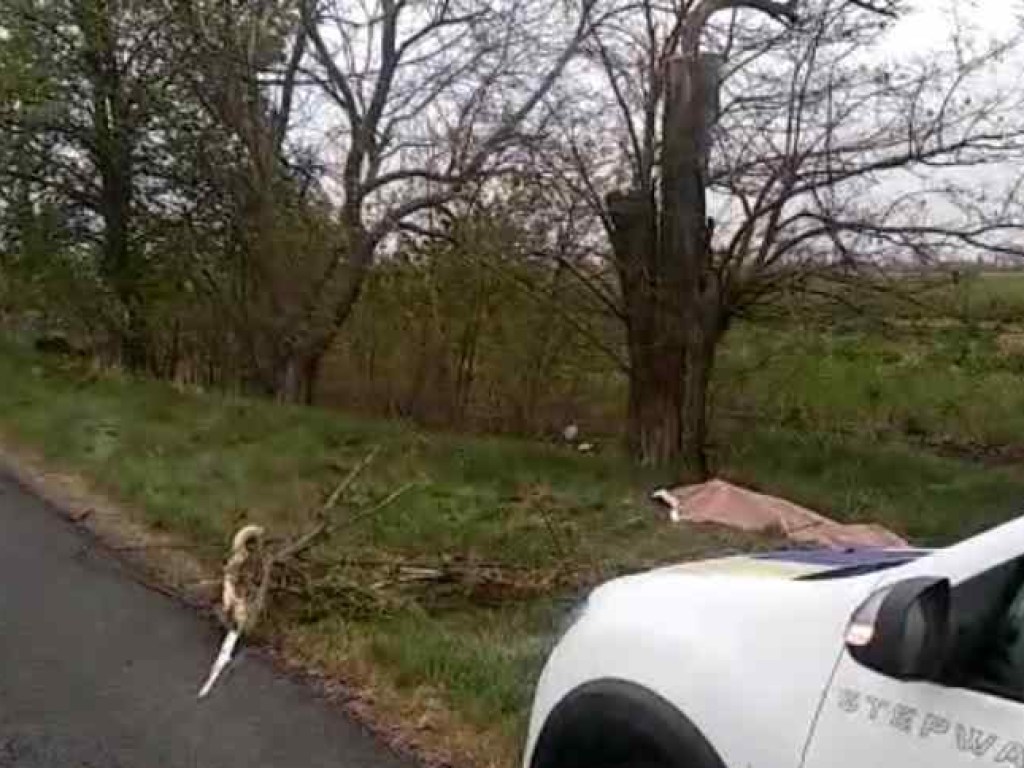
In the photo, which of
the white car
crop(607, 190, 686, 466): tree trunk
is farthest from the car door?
crop(607, 190, 686, 466): tree trunk

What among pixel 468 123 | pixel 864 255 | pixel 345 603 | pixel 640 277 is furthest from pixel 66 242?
pixel 345 603

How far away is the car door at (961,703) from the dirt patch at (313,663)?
2.78 metres

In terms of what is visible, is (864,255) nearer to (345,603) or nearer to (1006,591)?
(345,603)

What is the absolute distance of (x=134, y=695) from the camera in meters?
6.16

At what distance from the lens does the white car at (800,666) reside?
2508mm

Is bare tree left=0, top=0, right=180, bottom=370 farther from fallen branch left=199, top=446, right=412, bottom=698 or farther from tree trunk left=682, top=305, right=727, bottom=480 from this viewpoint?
fallen branch left=199, top=446, right=412, bottom=698

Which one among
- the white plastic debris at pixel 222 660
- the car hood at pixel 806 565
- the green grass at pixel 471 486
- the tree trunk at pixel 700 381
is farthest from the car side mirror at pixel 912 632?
the tree trunk at pixel 700 381

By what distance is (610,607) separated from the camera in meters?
3.55

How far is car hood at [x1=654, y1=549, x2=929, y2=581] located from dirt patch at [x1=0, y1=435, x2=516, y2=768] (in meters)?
1.92

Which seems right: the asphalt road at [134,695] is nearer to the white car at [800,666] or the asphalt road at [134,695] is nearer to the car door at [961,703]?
the white car at [800,666]

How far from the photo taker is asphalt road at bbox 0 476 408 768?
546 centimetres

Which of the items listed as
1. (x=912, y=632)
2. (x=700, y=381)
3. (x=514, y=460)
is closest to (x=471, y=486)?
(x=514, y=460)

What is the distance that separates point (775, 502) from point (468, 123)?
6.87 m

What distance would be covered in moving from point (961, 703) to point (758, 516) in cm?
833
